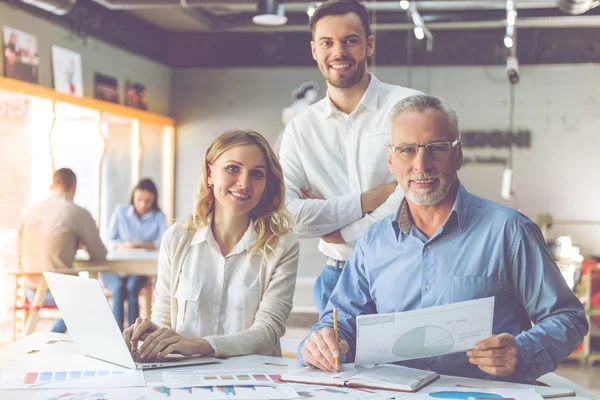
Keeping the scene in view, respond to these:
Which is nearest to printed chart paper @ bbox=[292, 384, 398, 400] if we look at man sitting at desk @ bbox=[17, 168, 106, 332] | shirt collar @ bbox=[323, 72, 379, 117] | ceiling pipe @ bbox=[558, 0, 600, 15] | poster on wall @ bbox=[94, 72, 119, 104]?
shirt collar @ bbox=[323, 72, 379, 117]

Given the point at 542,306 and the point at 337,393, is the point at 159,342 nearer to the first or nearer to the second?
the point at 337,393

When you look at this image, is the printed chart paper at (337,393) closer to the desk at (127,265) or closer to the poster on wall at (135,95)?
the desk at (127,265)

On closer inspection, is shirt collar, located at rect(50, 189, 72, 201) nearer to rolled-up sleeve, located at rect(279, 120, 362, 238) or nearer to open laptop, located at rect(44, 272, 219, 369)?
rolled-up sleeve, located at rect(279, 120, 362, 238)

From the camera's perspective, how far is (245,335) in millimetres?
2145

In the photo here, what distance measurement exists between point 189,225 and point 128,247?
4.43 metres

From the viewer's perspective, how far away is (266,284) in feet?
7.73

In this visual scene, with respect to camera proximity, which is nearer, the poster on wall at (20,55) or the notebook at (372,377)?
the notebook at (372,377)

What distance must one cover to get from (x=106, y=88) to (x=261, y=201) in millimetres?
5578

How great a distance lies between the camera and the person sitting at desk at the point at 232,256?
233 centimetres

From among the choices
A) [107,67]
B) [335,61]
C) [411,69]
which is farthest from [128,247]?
[335,61]

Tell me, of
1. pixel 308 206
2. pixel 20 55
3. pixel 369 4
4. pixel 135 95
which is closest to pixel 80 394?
pixel 308 206

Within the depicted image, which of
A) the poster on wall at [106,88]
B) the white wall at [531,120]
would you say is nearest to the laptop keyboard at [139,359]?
the poster on wall at [106,88]

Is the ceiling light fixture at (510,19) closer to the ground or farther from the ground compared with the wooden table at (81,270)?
farther from the ground

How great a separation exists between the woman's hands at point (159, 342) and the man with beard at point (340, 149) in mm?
713
